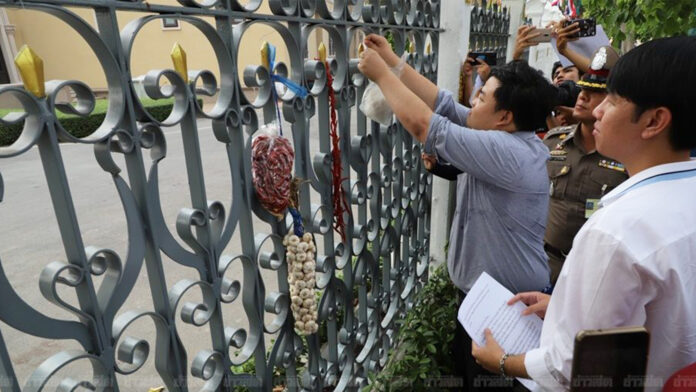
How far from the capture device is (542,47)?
5.75 meters

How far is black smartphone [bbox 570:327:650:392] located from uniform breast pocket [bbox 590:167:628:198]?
1.60 metres

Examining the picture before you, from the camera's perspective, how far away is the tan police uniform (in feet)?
6.61

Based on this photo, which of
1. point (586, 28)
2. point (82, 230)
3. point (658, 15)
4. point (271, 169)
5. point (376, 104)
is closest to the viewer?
point (271, 169)

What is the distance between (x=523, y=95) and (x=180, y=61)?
110 centimetres

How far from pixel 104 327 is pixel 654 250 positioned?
1024 millimetres

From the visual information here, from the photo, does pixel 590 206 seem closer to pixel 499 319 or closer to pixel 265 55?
pixel 499 319

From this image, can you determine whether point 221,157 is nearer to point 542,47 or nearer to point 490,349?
point 542,47

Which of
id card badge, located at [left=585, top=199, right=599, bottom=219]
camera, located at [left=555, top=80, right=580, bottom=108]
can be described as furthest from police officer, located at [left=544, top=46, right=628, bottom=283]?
camera, located at [left=555, top=80, right=580, bottom=108]

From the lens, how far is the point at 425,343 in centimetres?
213

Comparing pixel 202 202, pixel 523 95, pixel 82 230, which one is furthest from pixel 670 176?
pixel 82 230

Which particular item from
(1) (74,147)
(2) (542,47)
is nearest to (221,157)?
(1) (74,147)

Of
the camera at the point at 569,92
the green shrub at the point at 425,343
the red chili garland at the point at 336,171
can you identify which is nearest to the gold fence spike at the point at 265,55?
the red chili garland at the point at 336,171

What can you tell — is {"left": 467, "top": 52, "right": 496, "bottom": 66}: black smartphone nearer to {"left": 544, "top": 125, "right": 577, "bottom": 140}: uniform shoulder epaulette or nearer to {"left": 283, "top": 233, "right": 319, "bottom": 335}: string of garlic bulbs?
{"left": 544, "top": 125, "right": 577, "bottom": 140}: uniform shoulder epaulette

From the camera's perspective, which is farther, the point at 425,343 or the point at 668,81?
the point at 425,343
